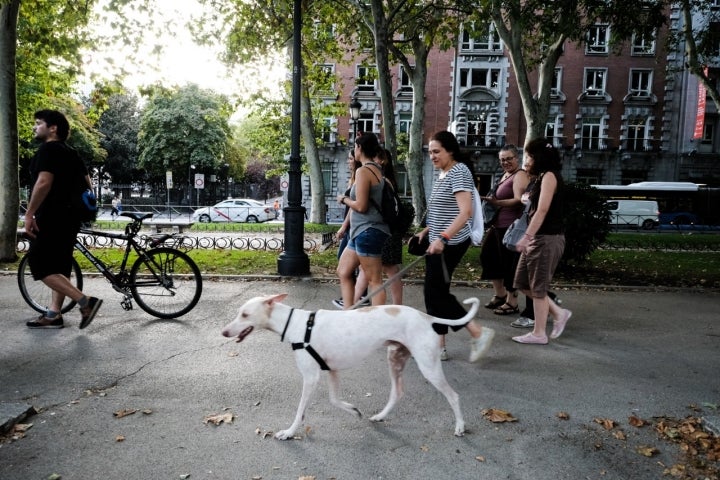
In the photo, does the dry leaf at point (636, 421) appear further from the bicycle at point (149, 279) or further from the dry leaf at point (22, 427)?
the bicycle at point (149, 279)

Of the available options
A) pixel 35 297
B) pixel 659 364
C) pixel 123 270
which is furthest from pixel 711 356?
pixel 35 297

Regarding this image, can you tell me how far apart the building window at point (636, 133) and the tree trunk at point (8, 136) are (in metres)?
40.4

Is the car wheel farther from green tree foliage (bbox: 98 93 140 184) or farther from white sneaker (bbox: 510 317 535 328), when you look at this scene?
green tree foliage (bbox: 98 93 140 184)

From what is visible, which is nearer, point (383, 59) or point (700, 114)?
point (383, 59)

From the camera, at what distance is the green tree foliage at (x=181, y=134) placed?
49.1 meters

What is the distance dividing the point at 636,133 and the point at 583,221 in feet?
117

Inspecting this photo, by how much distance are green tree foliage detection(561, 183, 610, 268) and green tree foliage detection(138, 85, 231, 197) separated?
4298cm

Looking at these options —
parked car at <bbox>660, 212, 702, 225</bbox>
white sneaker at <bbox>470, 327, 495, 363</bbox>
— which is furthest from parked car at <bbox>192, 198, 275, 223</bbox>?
white sneaker at <bbox>470, 327, 495, 363</bbox>

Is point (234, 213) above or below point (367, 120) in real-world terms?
below

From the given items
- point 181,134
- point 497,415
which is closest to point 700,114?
point 497,415

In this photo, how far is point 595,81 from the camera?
40281 mm

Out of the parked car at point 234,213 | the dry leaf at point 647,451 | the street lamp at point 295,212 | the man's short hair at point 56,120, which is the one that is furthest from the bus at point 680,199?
the man's short hair at point 56,120

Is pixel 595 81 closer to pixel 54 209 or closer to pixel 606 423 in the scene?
pixel 606 423

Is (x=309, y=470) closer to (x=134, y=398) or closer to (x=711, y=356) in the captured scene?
(x=134, y=398)
